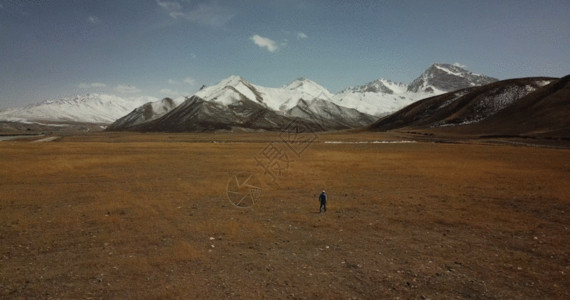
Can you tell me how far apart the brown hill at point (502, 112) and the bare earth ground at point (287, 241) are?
89.3 meters

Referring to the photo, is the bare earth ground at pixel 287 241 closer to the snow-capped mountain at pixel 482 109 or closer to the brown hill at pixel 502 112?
the brown hill at pixel 502 112

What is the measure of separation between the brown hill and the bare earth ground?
293ft

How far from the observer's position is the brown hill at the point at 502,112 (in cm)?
10362

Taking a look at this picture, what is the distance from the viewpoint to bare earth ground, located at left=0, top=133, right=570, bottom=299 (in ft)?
31.1

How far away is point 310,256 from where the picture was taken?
1172 cm

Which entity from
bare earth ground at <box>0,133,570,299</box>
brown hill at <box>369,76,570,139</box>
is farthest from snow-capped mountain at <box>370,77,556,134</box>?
bare earth ground at <box>0,133,570,299</box>

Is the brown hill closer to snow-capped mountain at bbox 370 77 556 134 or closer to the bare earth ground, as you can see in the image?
snow-capped mountain at bbox 370 77 556 134

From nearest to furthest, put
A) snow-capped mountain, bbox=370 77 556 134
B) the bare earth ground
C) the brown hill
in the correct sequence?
the bare earth ground, the brown hill, snow-capped mountain, bbox=370 77 556 134

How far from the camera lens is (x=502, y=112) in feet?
437

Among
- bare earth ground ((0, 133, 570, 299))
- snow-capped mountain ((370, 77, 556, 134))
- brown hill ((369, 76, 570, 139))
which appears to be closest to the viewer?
bare earth ground ((0, 133, 570, 299))

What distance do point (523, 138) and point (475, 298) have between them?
102 metres

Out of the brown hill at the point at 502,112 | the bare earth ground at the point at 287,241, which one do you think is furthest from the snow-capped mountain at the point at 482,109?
the bare earth ground at the point at 287,241

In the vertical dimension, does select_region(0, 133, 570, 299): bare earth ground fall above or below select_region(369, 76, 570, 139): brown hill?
below

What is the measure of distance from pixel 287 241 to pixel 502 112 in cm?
15231
